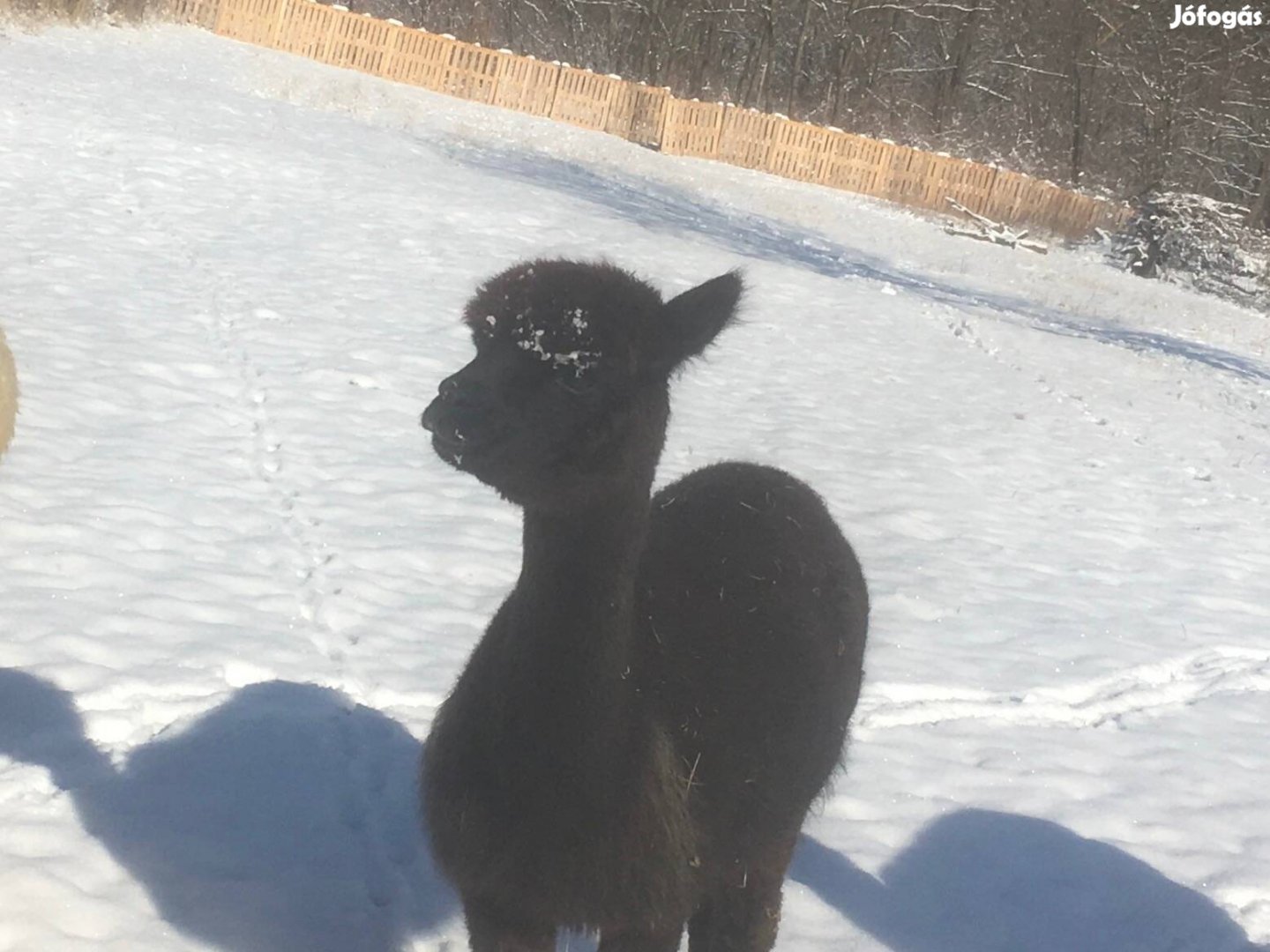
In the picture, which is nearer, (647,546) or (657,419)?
(657,419)

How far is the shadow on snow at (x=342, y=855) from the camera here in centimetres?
300

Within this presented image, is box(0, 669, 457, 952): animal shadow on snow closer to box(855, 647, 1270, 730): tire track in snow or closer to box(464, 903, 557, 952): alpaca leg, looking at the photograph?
box(464, 903, 557, 952): alpaca leg

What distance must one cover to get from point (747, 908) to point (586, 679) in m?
0.81

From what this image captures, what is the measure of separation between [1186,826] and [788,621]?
2.50 meters

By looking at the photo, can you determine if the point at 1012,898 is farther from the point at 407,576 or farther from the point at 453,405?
the point at 407,576

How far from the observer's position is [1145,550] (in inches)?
290

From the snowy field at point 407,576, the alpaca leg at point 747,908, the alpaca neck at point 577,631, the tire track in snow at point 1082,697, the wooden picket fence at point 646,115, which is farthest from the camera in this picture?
the wooden picket fence at point 646,115

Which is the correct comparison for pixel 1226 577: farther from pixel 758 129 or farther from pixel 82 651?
pixel 758 129

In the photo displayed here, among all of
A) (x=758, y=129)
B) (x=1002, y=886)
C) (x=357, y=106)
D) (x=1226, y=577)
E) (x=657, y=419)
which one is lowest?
(x=1002, y=886)

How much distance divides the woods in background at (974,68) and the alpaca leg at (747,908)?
35355mm

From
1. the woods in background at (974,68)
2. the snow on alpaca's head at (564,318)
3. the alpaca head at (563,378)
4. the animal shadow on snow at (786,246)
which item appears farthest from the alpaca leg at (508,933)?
the woods in background at (974,68)

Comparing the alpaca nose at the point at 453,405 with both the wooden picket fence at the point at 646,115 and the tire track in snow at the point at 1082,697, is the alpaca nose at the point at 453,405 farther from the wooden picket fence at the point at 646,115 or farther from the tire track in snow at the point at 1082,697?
the wooden picket fence at the point at 646,115

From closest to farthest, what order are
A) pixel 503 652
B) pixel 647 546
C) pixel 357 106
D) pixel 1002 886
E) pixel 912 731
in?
pixel 503 652 → pixel 647 546 → pixel 1002 886 → pixel 912 731 → pixel 357 106

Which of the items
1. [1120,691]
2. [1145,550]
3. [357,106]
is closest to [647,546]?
[1120,691]
